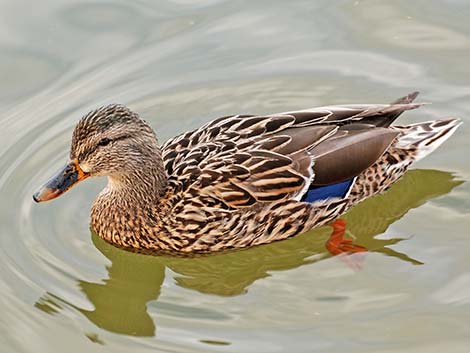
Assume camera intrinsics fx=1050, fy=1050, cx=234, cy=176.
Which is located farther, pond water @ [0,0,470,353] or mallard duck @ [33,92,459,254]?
mallard duck @ [33,92,459,254]

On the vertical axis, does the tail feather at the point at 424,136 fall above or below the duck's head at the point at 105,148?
below

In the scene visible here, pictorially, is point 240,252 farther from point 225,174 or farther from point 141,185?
point 141,185

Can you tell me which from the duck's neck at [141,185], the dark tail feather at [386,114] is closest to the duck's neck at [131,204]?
the duck's neck at [141,185]

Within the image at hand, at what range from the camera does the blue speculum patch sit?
883cm

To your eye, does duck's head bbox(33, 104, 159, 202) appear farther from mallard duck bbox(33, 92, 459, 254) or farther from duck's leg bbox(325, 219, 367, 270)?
duck's leg bbox(325, 219, 367, 270)

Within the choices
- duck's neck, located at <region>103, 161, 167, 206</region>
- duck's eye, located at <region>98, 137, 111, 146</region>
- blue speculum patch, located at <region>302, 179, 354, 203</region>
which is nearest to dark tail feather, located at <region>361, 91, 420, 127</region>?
blue speculum patch, located at <region>302, 179, 354, 203</region>

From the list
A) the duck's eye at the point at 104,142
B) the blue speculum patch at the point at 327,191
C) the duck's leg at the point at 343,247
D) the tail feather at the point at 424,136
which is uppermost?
the duck's eye at the point at 104,142

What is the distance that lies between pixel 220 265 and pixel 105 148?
1.37 metres

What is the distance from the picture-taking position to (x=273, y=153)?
28.6 feet

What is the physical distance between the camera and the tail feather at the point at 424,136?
30.5ft

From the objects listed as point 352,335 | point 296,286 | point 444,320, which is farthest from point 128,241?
point 444,320

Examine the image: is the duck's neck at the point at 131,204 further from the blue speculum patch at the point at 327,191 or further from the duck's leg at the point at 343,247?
the duck's leg at the point at 343,247

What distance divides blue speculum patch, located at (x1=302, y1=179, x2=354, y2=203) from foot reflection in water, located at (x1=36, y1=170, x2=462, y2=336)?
0.31 metres

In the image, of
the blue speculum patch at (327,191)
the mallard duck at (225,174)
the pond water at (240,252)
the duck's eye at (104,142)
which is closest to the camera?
the pond water at (240,252)
